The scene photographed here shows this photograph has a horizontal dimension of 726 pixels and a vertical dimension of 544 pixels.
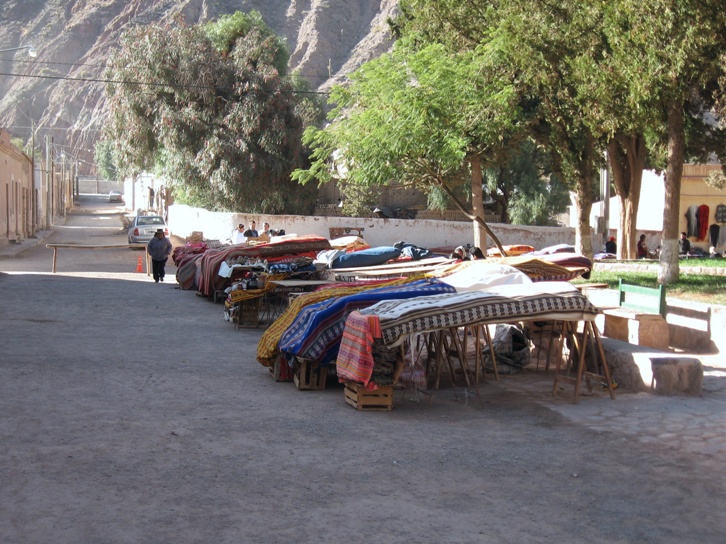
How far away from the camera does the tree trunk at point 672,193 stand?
15.2 metres

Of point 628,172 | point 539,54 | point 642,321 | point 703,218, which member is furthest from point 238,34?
point 642,321

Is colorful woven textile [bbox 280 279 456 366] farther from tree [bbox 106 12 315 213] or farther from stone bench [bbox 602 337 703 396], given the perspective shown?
tree [bbox 106 12 315 213]

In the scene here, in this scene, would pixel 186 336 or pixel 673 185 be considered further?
pixel 673 185

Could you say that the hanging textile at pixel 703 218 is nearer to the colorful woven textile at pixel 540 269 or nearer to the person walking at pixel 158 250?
the person walking at pixel 158 250

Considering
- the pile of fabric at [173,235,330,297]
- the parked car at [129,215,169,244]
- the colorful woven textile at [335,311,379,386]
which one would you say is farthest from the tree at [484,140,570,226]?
the colorful woven textile at [335,311,379,386]

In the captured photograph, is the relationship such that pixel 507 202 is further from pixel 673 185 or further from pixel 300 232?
pixel 673 185

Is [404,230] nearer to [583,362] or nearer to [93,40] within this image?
[583,362]

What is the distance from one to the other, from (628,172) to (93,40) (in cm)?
12534

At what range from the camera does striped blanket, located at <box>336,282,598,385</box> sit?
8164 mm

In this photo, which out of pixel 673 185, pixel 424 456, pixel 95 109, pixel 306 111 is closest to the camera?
pixel 424 456

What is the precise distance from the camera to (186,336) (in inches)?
508

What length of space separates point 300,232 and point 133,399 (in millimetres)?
24098

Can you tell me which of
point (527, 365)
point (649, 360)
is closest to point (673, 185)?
point (527, 365)

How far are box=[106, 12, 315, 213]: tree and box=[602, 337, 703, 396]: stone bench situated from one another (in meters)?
25.9
